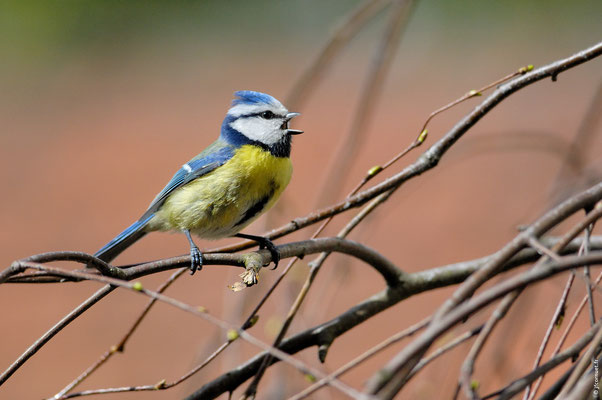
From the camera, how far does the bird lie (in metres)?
1.82

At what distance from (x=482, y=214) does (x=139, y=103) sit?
16.9 ft

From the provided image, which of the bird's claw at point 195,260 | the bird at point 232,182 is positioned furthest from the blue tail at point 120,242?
the bird's claw at point 195,260

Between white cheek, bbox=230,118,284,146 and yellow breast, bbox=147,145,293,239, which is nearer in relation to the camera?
yellow breast, bbox=147,145,293,239

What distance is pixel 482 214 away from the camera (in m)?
4.73

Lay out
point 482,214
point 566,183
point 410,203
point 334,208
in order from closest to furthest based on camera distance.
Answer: point 334,208
point 566,183
point 482,214
point 410,203

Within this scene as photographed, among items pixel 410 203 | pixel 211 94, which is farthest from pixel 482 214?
pixel 211 94

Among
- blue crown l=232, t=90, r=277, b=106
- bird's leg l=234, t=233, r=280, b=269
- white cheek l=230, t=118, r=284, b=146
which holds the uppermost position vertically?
blue crown l=232, t=90, r=277, b=106

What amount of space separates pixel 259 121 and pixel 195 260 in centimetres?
90

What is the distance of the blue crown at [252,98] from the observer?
6.57ft

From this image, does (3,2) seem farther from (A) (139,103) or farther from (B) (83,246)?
(B) (83,246)

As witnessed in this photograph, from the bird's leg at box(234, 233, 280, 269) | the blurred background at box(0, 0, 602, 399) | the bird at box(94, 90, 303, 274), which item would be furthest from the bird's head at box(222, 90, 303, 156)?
the bird's leg at box(234, 233, 280, 269)

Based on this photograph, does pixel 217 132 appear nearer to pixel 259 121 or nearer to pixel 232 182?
pixel 259 121

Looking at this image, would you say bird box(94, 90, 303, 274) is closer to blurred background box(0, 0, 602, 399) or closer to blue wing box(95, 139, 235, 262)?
blue wing box(95, 139, 235, 262)

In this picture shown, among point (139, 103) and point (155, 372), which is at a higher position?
point (139, 103)
